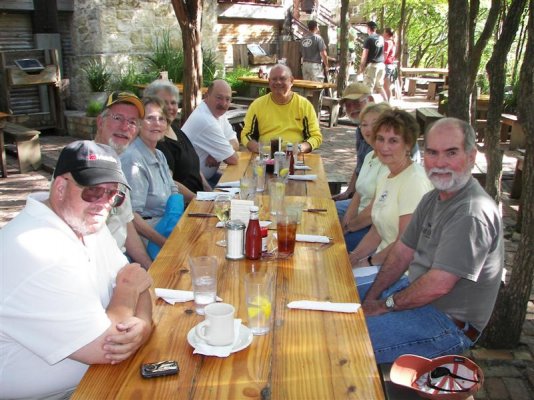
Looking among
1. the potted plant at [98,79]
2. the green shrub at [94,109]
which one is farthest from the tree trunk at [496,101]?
the potted plant at [98,79]

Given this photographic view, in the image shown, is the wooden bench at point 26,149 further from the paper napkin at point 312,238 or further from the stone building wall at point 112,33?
the paper napkin at point 312,238

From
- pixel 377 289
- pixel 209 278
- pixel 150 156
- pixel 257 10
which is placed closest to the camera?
pixel 209 278

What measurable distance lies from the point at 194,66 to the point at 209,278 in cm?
473

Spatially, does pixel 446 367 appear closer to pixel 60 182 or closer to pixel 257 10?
pixel 60 182

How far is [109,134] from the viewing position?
3.29 meters

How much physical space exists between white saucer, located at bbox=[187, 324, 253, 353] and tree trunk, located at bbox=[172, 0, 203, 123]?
4853 mm

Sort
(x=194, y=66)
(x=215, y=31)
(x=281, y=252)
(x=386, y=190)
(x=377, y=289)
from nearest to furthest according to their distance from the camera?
(x=281, y=252), (x=377, y=289), (x=386, y=190), (x=194, y=66), (x=215, y=31)

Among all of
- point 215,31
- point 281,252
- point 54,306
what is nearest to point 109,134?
point 281,252

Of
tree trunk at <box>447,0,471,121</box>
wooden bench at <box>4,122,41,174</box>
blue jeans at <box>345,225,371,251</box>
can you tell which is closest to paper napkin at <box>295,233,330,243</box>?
blue jeans at <box>345,225,371,251</box>

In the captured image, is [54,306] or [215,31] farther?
[215,31]

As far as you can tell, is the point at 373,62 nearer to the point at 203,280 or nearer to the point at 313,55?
the point at 313,55

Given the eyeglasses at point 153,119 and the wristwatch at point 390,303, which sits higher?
the eyeglasses at point 153,119

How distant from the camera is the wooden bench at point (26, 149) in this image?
7253 millimetres

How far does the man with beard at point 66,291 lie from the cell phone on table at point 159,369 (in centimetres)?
10
